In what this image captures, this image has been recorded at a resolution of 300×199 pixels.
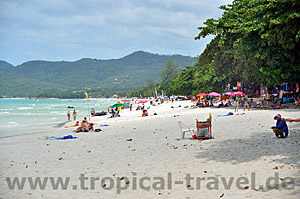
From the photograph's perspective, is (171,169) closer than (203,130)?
Yes

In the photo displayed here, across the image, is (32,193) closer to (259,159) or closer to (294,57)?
(259,159)

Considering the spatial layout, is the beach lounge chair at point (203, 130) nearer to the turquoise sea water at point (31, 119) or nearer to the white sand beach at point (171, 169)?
the white sand beach at point (171, 169)

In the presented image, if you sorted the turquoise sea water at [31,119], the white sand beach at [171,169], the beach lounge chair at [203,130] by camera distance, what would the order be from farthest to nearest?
the turquoise sea water at [31,119] → the beach lounge chair at [203,130] → the white sand beach at [171,169]

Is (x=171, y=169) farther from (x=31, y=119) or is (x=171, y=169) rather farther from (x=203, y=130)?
(x=31, y=119)

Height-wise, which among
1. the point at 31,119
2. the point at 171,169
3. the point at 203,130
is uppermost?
the point at 203,130

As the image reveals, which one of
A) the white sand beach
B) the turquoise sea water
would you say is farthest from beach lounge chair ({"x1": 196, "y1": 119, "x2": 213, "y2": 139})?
the turquoise sea water

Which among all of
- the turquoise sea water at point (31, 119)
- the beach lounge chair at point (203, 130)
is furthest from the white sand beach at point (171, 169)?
the turquoise sea water at point (31, 119)

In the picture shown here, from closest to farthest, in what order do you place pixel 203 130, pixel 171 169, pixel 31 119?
pixel 171 169 → pixel 203 130 → pixel 31 119

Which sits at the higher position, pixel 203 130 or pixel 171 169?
pixel 203 130

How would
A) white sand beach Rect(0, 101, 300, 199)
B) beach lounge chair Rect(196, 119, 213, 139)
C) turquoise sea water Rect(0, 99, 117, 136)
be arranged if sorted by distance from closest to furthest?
1. white sand beach Rect(0, 101, 300, 199)
2. beach lounge chair Rect(196, 119, 213, 139)
3. turquoise sea water Rect(0, 99, 117, 136)

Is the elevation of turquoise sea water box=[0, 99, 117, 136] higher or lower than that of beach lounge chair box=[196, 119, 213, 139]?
lower

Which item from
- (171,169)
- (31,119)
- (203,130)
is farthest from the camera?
(31,119)

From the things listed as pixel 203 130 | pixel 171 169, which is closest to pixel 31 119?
pixel 203 130

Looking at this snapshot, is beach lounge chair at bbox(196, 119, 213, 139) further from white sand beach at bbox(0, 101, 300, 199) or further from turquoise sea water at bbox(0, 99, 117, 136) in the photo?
turquoise sea water at bbox(0, 99, 117, 136)
